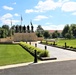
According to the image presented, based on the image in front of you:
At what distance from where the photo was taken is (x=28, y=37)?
82125 millimetres

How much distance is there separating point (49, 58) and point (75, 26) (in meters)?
112

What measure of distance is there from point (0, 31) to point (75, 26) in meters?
45.3

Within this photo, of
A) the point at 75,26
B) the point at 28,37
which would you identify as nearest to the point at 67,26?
the point at 75,26

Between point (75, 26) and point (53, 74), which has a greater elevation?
point (75, 26)

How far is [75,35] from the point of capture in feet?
406

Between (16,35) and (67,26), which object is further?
(67,26)

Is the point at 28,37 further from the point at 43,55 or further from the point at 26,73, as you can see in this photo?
the point at 26,73

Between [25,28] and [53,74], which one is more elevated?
[25,28]

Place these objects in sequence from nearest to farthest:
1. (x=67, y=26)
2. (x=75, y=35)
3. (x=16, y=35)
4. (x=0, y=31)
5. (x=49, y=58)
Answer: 1. (x=49, y=58)
2. (x=16, y=35)
3. (x=0, y=31)
4. (x=75, y=35)
5. (x=67, y=26)

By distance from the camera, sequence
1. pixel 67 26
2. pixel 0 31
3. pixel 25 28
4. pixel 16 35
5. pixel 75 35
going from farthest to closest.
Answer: pixel 67 26 → pixel 75 35 → pixel 0 31 → pixel 25 28 → pixel 16 35

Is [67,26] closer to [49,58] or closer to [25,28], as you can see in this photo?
[25,28]

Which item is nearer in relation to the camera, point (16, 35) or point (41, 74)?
point (41, 74)

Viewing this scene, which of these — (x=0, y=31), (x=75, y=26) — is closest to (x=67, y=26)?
(x=75, y=26)

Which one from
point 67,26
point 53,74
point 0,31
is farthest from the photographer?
point 67,26
